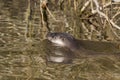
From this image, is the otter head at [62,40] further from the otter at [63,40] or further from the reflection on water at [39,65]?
the reflection on water at [39,65]

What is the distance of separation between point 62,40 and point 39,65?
46.3 inches

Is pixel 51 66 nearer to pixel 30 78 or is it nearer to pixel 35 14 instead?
pixel 30 78

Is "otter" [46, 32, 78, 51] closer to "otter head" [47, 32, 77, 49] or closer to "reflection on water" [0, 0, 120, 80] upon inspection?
"otter head" [47, 32, 77, 49]

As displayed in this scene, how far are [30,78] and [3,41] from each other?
68.3 inches

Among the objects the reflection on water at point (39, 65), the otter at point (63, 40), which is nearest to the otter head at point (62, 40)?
the otter at point (63, 40)

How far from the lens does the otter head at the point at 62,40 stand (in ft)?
21.2

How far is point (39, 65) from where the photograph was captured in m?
5.48

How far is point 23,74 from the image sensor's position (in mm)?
5082

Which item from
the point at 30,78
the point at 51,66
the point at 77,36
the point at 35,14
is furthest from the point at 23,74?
the point at 35,14

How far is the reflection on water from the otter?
0.43ft

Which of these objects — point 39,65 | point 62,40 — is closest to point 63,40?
point 62,40

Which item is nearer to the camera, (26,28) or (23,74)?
(23,74)

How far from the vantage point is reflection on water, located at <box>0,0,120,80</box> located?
5086 mm

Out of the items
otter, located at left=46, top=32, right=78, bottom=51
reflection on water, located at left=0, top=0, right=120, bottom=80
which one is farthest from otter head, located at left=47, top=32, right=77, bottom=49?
reflection on water, located at left=0, top=0, right=120, bottom=80
